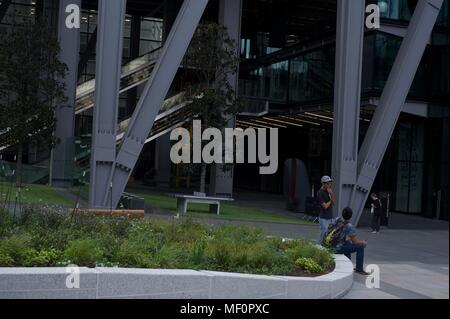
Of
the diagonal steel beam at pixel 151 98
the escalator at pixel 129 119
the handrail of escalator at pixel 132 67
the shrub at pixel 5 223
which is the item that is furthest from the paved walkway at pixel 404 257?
the handrail of escalator at pixel 132 67

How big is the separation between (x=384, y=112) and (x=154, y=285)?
1632 centimetres

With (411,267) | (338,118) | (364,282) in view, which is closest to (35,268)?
(364,282)

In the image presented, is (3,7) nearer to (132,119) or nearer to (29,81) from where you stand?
(29,81)

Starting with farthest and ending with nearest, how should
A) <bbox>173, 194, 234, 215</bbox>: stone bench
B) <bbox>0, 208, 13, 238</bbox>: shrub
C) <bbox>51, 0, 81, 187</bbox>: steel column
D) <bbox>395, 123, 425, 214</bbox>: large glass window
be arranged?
<bbox>395, 123, 425, 214</bbox>: large glass window < <bbox>51, 0, 81, 187</bbox>: steel column < <bbox>173, 194, 234, 215</bbox>: stone bench < <bbox>0, 208, 13, 238</bbox>: shrub

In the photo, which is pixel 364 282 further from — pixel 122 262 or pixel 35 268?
pixel 35 268

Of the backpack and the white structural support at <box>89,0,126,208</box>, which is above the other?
the white structural support at <box>89,0,126,208</box>

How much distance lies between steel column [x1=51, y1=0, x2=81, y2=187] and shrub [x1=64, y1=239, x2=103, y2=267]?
2284 centimetres

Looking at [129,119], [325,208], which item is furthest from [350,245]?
[129,119]

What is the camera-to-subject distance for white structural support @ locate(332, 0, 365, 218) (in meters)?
22.6

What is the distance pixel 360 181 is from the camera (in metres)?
23.0

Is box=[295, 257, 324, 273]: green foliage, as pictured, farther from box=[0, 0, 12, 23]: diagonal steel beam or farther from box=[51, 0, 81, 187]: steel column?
box=[0, 0, 12, 23]: diagonal steel beam

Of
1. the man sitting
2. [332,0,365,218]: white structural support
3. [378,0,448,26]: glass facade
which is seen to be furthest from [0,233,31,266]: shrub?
[378,0,448,26]: glass facade

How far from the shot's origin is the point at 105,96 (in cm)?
2038

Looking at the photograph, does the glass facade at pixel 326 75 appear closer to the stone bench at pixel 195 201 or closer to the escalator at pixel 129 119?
the escalator at pixel 129 119
